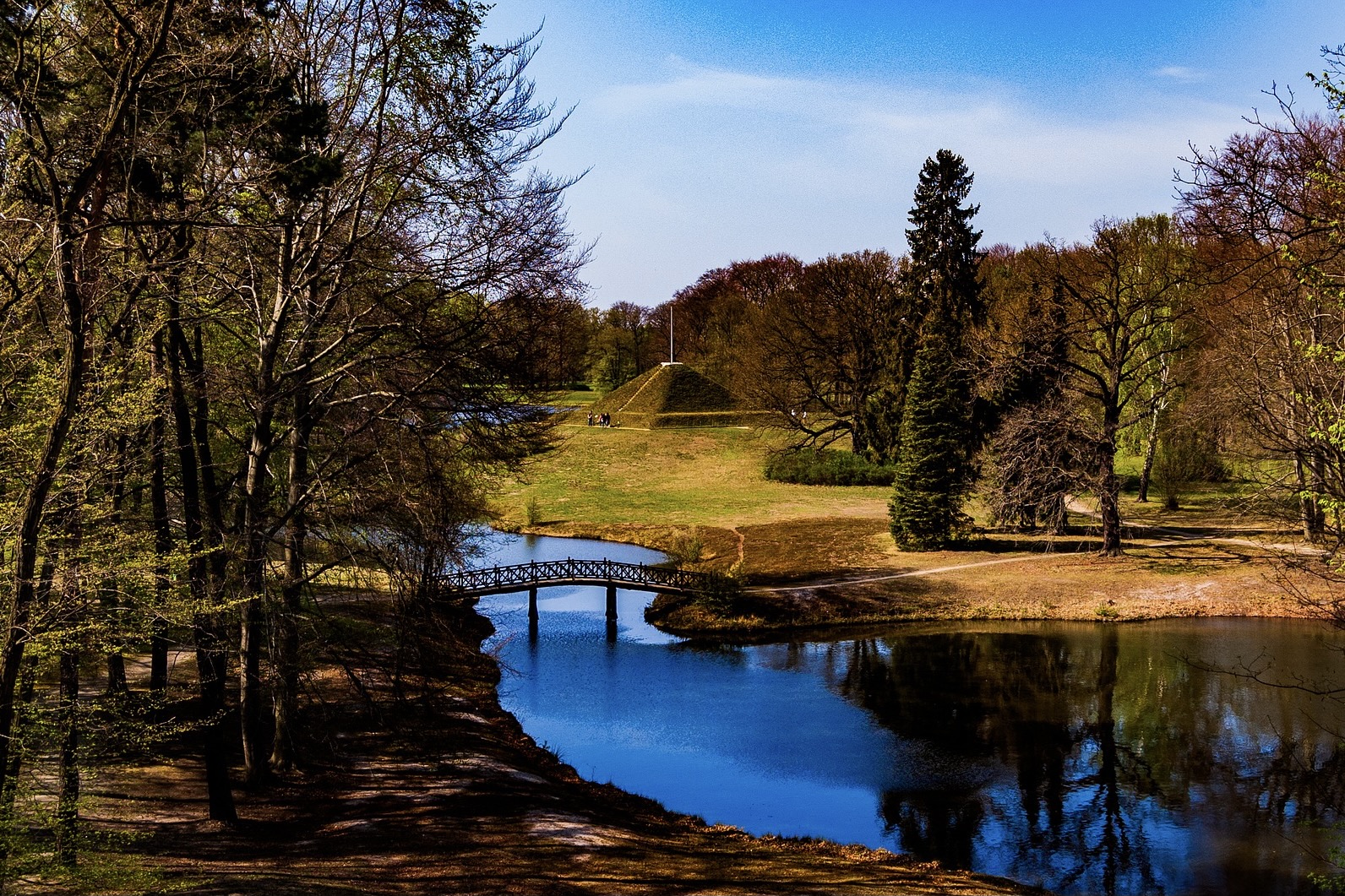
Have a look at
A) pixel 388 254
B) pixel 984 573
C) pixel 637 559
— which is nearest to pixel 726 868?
pixel 388 254

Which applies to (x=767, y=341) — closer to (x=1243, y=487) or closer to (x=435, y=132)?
(x=1243, y=487)

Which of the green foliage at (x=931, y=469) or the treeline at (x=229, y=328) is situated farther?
the green foliage at (x=931, y=469)

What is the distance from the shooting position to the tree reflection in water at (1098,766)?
675 inches

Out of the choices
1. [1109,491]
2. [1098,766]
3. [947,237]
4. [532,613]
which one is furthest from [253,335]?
→ [947,237]

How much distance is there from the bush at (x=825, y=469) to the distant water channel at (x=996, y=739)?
26.6m

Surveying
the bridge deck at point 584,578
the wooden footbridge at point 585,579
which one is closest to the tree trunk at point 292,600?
the wooden footbridge at point 585,579

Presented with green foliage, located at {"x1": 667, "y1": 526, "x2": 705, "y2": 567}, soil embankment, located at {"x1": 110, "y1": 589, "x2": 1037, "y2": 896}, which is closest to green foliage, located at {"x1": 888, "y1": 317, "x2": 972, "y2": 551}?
green foliage, located at {"x1": 667, "y1": 526, "x2": 705, "y2": 567}

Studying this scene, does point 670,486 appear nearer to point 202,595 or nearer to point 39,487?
Answer: point 202,595

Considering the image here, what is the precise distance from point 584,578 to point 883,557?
1310 centimetres

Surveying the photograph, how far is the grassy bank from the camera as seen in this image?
3481 cm

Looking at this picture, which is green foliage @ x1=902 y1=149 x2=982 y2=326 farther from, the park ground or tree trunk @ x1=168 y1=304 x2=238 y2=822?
tree trunk @ x1=168 y1=304 x2=238 y2=822

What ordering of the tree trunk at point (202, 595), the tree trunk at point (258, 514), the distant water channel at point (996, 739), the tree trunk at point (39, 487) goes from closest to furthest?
the tree trunk at point (39, 487) → the tree trunk at point (202, 595) → the tree trunk at point (258, 514) → the distant water channel at point (996, 739)

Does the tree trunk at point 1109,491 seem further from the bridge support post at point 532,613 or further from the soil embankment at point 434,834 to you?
the soil embankment at point 434,834

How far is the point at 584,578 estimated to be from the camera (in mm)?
36312
